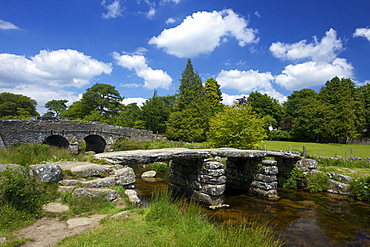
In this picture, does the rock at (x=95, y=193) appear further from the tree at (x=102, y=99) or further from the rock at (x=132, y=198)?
the tree at (x=102, y=99)

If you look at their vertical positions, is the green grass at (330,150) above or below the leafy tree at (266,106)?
below

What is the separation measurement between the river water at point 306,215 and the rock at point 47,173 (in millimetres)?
5377

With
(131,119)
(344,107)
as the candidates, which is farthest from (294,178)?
(131,119)

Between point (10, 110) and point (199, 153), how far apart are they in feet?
Result: 210

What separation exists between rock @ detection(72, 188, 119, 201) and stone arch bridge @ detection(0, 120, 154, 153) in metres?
17.2

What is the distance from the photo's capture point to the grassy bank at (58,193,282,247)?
388 cm

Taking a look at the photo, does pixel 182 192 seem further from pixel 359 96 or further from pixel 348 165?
pixel 359 96

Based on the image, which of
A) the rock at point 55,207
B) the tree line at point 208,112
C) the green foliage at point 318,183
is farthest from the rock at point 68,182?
the tree line at point 208,112

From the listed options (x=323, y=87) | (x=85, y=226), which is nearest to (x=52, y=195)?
(x=85, y=226)

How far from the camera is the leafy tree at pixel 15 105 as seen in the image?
53.0 m

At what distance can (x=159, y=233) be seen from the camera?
4.44 meters

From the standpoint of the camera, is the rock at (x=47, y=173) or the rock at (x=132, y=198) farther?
the rock at (x=132, y=198)

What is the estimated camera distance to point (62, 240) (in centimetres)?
381

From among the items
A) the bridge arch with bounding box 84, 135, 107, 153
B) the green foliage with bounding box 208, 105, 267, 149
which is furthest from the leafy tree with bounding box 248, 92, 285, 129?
the bridge arch with bounding box 84, 135, 107, 153
